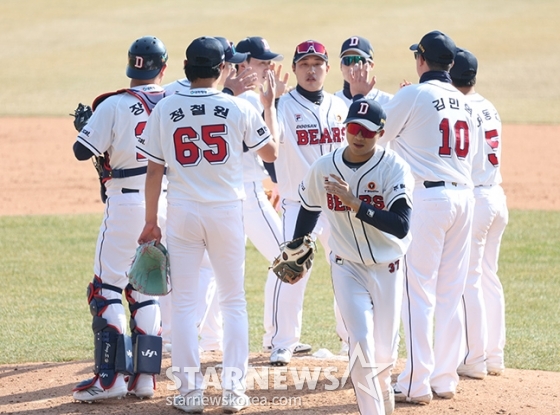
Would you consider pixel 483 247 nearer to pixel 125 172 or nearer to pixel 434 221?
pixel 434 221

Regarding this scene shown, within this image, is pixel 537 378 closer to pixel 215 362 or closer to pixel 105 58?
pixel 215 362

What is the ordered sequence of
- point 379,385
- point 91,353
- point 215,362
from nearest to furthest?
point 379,385 < point 215,362 < point 91,353

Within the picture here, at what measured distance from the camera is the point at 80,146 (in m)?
5.82

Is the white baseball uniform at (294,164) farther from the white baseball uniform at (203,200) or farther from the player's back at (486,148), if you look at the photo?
the white baseball uniform at (203,200)

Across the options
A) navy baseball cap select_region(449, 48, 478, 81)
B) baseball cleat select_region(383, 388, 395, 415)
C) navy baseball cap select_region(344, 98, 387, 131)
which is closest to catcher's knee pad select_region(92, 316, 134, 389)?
baseball cleat select_region(383, 388, 395, 415)

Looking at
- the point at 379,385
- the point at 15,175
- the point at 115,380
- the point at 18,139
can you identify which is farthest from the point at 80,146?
the point at 18,139

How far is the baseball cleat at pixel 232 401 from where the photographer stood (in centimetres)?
557

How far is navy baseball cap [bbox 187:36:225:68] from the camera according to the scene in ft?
18.1

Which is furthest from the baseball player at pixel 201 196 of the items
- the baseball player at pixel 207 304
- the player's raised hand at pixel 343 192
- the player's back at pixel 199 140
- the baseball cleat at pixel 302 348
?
the baseball cleat at pixel 302 348

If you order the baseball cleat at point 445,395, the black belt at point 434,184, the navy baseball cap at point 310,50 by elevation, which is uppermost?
the navy baseball cap at point 310,50

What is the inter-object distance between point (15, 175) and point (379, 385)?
13602 mm

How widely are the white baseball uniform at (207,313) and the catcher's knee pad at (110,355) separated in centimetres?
122

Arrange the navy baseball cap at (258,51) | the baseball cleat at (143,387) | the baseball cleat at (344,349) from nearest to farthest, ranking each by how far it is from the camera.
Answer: the baseball cleat at (143,387) < the baseball cleat at (344,349) < the navy baseball cap at (258,51)

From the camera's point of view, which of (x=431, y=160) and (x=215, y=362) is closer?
(x=431, y=160)
